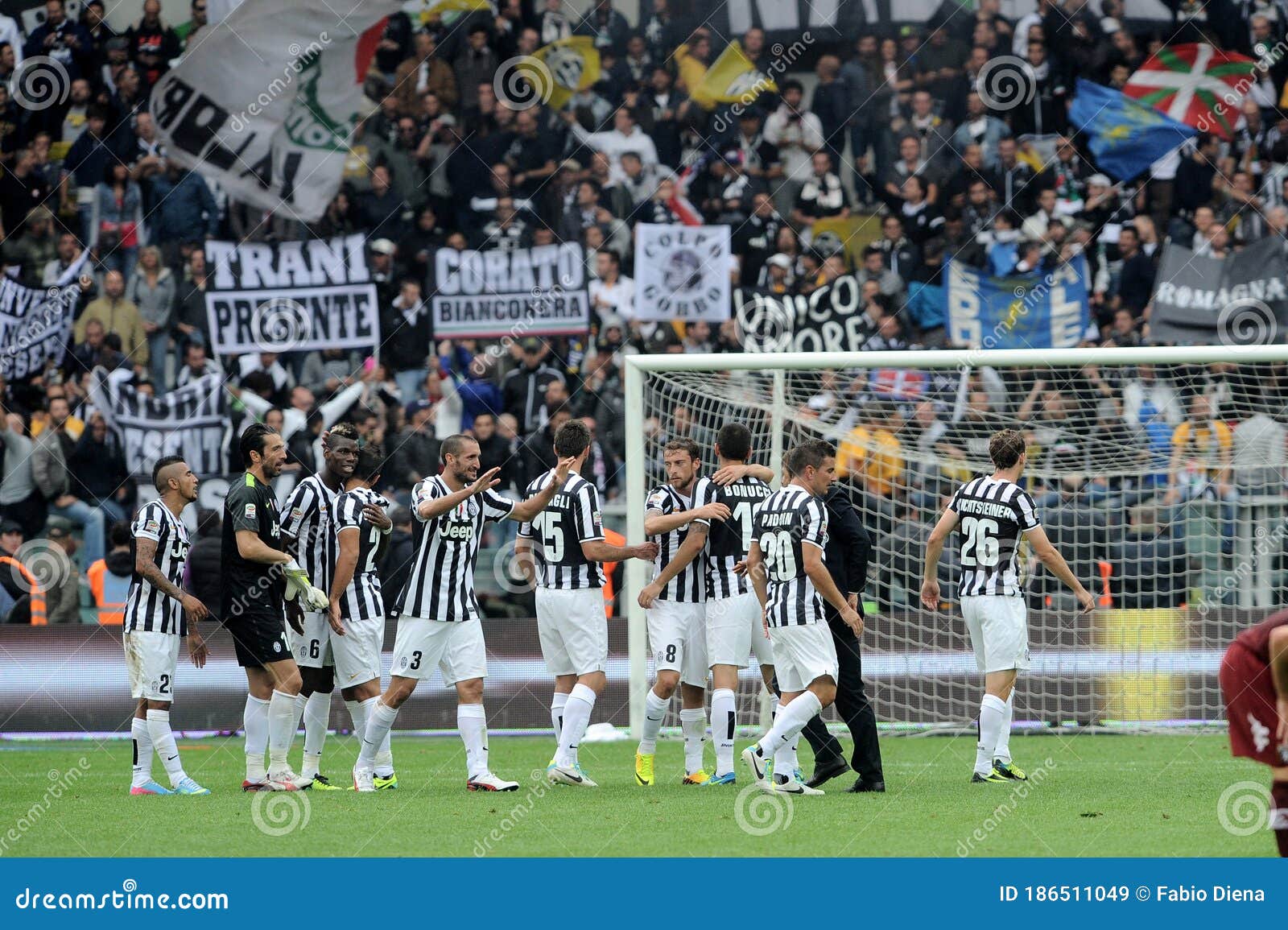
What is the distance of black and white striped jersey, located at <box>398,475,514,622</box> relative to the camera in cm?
852

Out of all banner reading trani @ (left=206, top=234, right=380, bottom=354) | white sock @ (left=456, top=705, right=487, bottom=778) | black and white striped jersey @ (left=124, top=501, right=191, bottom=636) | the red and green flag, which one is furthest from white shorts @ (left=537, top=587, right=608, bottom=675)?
the red and green flag

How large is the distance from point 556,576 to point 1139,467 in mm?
6233

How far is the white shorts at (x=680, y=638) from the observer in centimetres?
891

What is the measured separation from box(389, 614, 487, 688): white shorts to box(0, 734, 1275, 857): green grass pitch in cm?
69

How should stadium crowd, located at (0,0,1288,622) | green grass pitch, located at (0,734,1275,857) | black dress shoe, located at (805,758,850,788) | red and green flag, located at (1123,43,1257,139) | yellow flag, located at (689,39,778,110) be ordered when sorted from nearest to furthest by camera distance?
green grass pitch, located at (0,734,1275,857) → black dress shoe, located at (805,758,850,788) → stadium crowd, located at (0,0,1288,622) → red and green flag, located at (1123,43,1257,139) → yellow flag, located at (689,39,778,110)

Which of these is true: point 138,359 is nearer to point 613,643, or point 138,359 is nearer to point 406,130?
point 406,130

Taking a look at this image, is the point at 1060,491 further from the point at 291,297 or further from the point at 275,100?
the point at 275,100

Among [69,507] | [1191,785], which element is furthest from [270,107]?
[1191,785]

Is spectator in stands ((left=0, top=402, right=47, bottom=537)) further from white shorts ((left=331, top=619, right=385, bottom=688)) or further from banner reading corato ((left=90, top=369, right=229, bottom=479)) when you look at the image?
white shorts ((left=331, top=619, right=385, bottom=688))

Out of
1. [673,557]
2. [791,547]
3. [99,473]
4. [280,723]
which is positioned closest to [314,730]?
[280,723]

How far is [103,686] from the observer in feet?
40.6

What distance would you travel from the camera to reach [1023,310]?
53.4 ft

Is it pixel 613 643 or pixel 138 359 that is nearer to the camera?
pixel 613 643

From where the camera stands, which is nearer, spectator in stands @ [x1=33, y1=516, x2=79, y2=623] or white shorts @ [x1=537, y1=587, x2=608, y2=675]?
white shorts @ [x1=537, y1=587, x2=608, y2=675]
